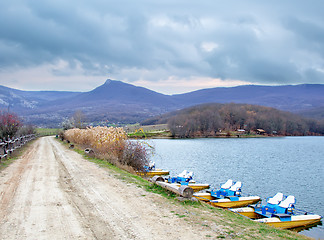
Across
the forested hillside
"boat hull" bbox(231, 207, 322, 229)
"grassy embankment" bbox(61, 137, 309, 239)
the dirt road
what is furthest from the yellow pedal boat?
the forested hillside

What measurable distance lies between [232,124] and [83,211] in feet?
423

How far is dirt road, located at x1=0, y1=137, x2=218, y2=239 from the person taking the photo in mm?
7480

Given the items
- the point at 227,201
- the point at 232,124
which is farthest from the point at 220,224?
the point at 232,124

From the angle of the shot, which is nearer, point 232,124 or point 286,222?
point 286,222

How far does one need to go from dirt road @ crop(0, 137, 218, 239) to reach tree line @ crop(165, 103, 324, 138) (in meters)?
93.2

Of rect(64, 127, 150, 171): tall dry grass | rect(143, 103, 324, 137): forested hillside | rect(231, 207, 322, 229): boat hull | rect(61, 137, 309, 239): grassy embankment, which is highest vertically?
rect(143, 103, 324, 137): forested hillside

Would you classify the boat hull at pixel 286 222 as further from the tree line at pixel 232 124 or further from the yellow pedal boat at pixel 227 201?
the tree line at pixel 232 124

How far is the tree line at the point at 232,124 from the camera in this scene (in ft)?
364

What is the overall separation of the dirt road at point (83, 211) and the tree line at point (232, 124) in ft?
306

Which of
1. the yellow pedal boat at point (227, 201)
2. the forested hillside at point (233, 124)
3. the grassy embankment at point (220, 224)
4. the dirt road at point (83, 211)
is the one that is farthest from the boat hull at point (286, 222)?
the forested hillside at point (233, 124)

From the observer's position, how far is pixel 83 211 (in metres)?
9.23

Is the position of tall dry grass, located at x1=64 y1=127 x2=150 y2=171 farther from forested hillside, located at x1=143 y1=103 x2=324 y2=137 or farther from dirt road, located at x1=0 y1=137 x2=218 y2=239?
forested hillside, located at x1=143 y1=103 x2=324 y2=137

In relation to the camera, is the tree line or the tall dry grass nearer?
the tall dry grass

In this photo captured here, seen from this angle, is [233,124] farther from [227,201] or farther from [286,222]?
[286,222]
